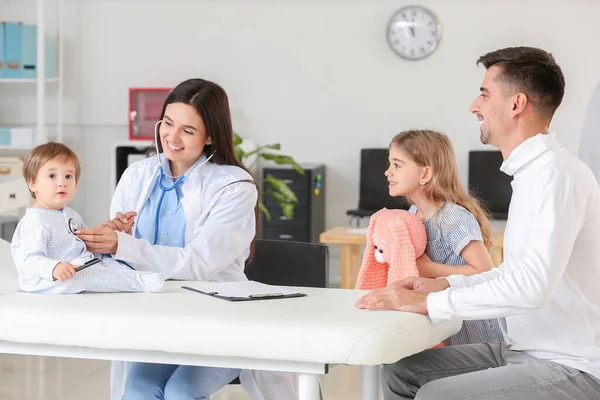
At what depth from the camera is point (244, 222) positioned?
2.46 metres

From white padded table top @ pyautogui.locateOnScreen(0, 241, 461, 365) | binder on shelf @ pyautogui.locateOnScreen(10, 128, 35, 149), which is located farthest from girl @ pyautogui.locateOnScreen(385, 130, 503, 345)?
binder on shelf @ pyautogui.locateOnScreen(10, 128, 35, 149)

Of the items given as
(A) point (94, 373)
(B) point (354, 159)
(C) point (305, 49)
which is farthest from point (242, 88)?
(A) point (94, 373)

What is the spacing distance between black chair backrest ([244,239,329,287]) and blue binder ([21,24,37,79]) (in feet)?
15.0

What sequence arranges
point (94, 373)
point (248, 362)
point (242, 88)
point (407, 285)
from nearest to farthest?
point (248, 362), point (407, 285), point (94, 373), point (242, 88)

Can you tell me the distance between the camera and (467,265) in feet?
8.81

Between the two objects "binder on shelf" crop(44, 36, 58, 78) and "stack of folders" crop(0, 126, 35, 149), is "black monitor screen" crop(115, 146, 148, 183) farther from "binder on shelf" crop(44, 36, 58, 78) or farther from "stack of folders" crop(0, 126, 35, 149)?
"binder on shelf" crop(44, 36, 58, 78)

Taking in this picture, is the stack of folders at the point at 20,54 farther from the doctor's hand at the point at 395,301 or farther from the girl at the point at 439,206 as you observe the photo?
the doctor's hand at the point at 395,301

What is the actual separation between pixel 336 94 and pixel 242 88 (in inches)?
29.2

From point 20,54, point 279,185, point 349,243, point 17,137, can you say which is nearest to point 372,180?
point 279,185

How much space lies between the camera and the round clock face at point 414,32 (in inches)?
271

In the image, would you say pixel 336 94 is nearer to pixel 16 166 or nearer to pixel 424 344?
pixel 16 166

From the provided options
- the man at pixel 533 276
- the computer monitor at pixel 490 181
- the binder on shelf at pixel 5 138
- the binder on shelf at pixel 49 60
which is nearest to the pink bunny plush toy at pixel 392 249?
the man at pixel 533 276

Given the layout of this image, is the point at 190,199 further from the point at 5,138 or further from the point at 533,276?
the point at 5,138

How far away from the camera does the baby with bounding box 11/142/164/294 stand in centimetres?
202
